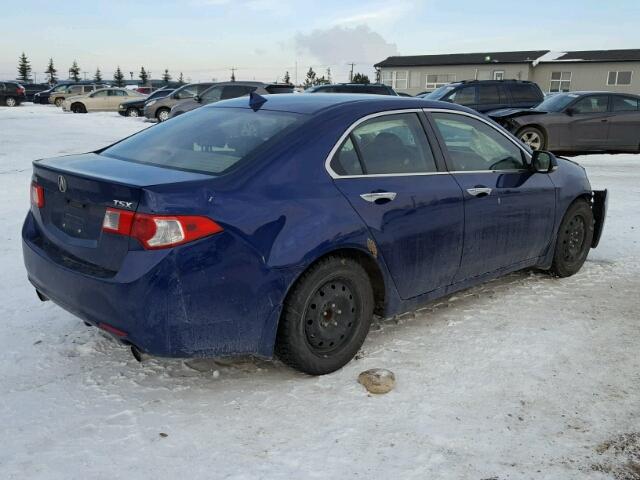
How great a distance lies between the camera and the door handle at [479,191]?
4136 mm

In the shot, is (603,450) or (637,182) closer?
(603,450)

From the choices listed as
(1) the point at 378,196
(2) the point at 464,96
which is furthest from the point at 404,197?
(2) the point at 464,96

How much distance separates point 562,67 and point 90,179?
48.5 meters

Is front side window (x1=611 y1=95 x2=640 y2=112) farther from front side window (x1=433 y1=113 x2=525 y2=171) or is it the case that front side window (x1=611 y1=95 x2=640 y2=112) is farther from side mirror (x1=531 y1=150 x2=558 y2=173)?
front side window (x1=433 y1=113 x2=525 y2=171)

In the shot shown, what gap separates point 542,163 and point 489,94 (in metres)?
11.8

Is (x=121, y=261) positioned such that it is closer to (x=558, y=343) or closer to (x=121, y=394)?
(x=121, y=394)

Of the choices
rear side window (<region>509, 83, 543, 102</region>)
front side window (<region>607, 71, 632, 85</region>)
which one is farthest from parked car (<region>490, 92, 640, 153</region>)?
front side window (<region>607, 71, 632, 85</region>)

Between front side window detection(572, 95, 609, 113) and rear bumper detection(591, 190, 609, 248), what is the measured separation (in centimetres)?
893

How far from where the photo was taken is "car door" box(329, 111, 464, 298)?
11.6ft

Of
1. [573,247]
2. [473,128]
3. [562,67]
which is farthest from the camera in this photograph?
[562,67]

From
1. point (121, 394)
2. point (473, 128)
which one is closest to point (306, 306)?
point (121, 394)

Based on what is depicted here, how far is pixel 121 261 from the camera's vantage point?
2910 millimetres

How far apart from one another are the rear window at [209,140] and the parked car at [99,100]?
29.6 meters

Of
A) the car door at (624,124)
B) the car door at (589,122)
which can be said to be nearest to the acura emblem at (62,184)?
the car door at (589,122)
